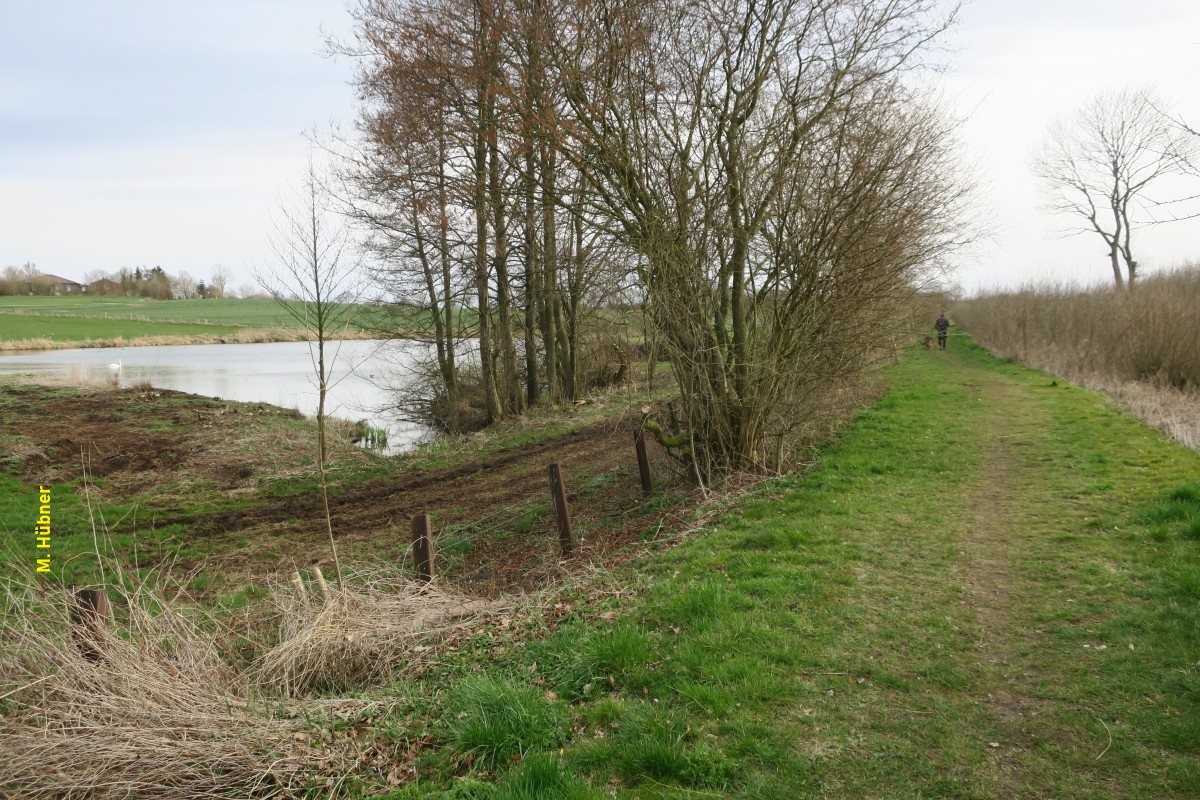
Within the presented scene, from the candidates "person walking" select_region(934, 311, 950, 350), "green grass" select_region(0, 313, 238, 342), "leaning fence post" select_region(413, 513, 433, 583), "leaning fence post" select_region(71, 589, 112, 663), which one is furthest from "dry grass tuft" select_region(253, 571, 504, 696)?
"green grass" select_region(0, 313, 238, 342)

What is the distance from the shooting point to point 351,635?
5441 mm

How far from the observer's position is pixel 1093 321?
76.8 ft

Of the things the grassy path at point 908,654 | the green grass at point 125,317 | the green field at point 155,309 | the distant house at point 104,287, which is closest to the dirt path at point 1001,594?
the grassy path at point 908,654

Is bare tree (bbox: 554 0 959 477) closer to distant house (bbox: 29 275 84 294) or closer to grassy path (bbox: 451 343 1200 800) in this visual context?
grassy path (bbox: 451 343 1200 800)

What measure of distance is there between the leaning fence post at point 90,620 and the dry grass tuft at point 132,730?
0.15 ft

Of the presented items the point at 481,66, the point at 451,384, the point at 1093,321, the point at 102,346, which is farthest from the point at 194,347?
the point at 1093,321

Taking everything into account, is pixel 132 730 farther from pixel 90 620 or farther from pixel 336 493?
pixel 336 493

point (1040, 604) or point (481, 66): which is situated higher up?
point (481, 66)

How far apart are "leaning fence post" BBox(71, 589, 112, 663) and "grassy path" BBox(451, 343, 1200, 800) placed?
266 centimetres

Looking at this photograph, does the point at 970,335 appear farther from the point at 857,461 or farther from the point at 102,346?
the point at 102,346

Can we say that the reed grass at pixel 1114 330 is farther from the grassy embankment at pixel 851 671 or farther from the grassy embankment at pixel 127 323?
the grassy embankment at pixel 127 323

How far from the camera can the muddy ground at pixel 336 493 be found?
9.27 m

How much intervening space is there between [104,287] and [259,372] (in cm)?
7212

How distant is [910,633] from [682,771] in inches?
88.7
